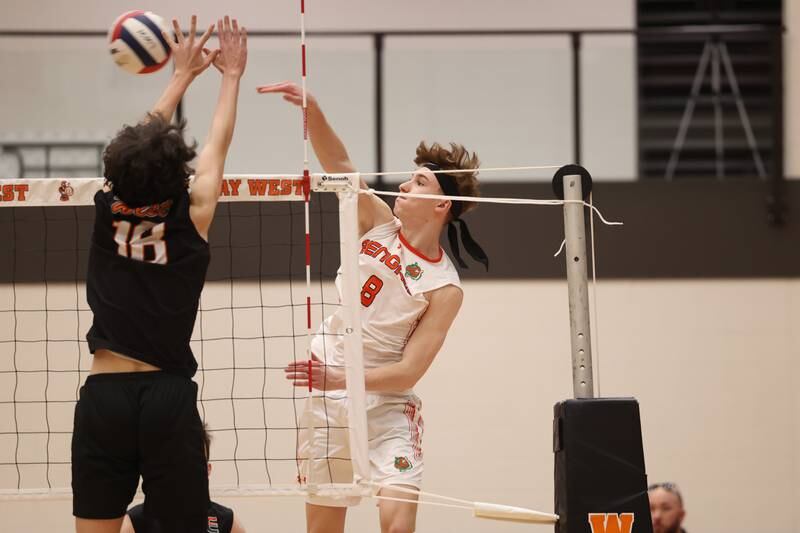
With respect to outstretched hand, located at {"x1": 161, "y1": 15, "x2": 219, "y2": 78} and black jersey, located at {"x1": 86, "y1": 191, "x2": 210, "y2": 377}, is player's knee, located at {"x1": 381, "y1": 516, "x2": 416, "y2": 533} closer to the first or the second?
black jersey, located at {"x1": 86, "y1": 191, "x2": 210, "y2": 377}

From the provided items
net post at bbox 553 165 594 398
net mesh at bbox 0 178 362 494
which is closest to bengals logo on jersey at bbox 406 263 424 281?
net post at bbox 553 165 594 398

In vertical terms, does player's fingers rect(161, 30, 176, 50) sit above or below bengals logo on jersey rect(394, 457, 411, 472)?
above

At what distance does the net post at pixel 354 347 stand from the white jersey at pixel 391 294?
0.19 metres

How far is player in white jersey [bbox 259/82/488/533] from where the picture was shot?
4.03 metres

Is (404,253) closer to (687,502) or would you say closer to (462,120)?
(462,120)

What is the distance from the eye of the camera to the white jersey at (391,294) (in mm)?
4160

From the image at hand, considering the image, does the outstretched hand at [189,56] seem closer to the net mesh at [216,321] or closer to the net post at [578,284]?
the net post at [578,284]

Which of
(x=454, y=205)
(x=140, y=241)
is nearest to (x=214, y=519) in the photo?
(x=454, y=205)

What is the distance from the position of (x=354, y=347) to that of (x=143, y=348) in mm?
963

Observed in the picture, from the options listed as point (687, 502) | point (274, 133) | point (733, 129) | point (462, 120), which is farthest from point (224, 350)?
point (733, 129)

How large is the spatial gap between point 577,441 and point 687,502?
4.28 meters

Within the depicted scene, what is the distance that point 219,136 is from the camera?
3381mm

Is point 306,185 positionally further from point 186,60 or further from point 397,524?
point 397,524

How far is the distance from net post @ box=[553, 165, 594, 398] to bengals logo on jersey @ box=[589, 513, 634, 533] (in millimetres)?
420
